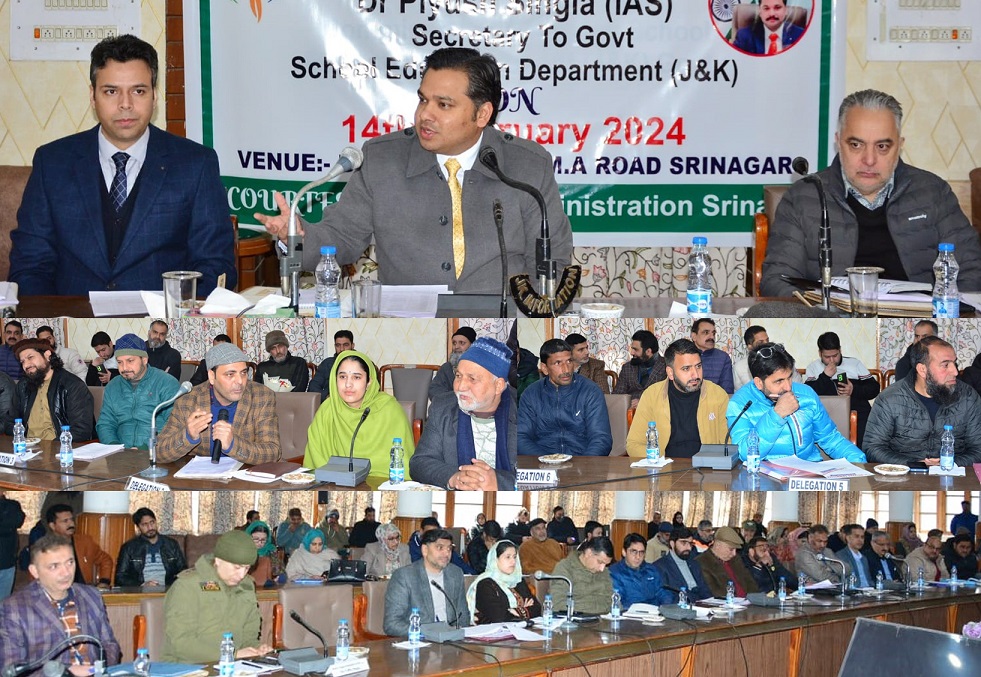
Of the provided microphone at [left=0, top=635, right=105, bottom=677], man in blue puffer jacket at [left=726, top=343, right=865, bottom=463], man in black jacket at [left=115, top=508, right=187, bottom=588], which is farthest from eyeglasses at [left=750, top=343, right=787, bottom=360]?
microphone at [left=0, top=635, right=105, bottom=677]

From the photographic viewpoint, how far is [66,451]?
9.89 ft

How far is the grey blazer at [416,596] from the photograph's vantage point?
3.46 metres

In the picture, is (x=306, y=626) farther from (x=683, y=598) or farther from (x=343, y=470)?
(x=683, y=598)

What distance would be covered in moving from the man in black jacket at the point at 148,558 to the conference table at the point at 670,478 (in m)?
0.88

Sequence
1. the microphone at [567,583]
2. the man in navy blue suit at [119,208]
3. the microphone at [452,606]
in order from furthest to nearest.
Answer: the man in navy blue suit at [119,208] → the microphone at [567,583] → the microphone at [452,606]

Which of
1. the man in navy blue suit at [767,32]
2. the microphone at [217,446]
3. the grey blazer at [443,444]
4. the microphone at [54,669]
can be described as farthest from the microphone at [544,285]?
the man in navy blue suit at [767,32]

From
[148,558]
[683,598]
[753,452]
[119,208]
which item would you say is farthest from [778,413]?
[119,208]

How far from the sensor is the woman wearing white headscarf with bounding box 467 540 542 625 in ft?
11.4

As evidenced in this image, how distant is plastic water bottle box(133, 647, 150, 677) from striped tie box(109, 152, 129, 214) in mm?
1323

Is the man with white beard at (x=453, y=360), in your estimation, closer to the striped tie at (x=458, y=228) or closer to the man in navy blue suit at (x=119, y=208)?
the striped tie at (x=458, y=228)

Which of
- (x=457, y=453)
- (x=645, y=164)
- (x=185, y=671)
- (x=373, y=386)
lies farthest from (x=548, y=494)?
(x=645, y=164)

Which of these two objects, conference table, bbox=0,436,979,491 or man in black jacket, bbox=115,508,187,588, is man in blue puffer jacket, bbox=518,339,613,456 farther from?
man in black jacket, bbox=115,508,187,588

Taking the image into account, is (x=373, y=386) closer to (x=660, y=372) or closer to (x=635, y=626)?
(x=660, y=372)

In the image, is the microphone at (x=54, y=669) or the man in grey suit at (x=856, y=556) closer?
the microphone at (x=54, y=669)
